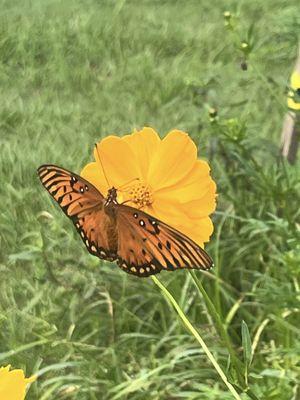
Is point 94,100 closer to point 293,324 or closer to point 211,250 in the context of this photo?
point 211,250

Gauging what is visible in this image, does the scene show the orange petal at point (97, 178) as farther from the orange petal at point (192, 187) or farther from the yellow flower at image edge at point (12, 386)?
the yellow flower at image edge at point (12, 386)

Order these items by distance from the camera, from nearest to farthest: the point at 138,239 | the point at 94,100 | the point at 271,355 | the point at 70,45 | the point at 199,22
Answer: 1. the point at 138,239
2. the point at 271,355
3. the point at 94,100
4. the point at 70,45
5. the point at 199,22

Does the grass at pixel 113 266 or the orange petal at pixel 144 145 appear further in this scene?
the grass at pixel 113 266

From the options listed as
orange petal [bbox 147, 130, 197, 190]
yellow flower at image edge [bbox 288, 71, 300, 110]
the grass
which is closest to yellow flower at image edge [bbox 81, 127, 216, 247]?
orange petal [bbox 147, 130, 197, 190]

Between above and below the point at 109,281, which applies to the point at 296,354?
below

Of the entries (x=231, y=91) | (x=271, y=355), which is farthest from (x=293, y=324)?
(x=231, y=91)

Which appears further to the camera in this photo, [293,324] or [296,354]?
[293,324]

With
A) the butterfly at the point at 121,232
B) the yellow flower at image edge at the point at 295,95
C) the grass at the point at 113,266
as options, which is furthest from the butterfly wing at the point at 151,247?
the yellow flower at image edge at the point at 295,95

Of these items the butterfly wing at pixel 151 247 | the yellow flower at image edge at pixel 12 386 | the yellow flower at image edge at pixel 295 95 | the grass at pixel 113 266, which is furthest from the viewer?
the grass at pixel 113 266
